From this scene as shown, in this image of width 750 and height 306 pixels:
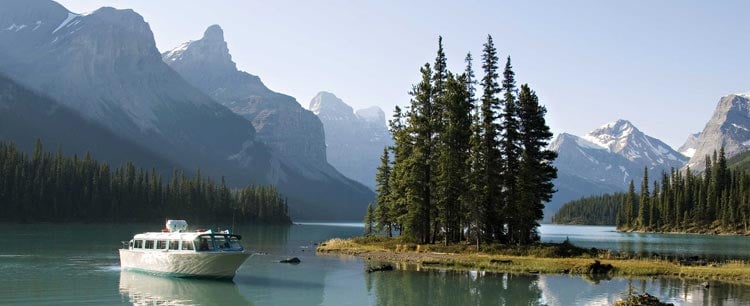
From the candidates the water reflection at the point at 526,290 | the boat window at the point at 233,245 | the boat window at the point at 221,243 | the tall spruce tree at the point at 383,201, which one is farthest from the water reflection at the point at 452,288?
the tall spruce tree at the point at 383,201

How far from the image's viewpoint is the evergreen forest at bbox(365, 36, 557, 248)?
232 ft

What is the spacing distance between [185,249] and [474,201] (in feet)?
97.5

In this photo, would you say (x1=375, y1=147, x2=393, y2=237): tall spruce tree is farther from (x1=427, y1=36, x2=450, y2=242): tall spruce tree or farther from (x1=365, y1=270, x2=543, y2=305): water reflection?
(x1=365, y1=270, x2=543, y2=305): water reflection

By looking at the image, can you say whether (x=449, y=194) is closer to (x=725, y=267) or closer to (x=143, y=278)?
(x=725, y=267)

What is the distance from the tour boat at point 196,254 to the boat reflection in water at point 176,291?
0.78 metres

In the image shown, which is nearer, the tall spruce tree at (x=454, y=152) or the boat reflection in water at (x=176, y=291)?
the boat reflection in water at (x=176, y=291)

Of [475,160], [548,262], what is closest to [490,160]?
[475,160]

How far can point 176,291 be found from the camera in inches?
1828

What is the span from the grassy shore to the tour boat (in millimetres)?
18767

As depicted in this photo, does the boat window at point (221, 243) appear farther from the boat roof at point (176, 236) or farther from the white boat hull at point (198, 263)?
the white boat hull at point (198, 263)

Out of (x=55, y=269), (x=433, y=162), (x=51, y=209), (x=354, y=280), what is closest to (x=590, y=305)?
(x=354, y=280)

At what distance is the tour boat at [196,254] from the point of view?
52156 mm

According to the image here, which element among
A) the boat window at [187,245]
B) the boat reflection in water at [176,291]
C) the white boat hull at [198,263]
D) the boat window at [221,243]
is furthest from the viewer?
the boat window at [221,243]

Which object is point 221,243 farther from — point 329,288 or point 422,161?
point 422,161
